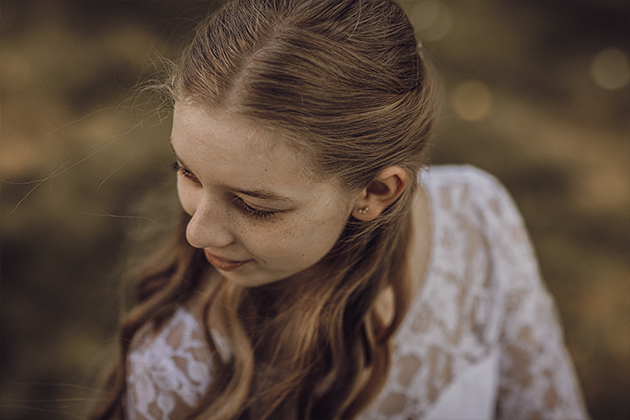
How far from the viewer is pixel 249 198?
2.64 ft

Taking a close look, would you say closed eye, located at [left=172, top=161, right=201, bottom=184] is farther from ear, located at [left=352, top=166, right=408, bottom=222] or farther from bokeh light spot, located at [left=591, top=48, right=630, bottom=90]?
bokeh light spot, located at [left=591, top=48, right=630, bottom=90]

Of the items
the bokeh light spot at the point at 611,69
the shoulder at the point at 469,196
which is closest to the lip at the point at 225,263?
the shoulder at the point at 469,196

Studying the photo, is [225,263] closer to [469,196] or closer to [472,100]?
[469,196]

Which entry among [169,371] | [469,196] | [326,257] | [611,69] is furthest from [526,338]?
[611,69]

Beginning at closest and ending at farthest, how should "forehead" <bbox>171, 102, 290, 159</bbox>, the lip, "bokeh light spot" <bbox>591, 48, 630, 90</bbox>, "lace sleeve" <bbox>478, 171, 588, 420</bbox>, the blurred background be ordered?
"forehead" <bbox>171, 102, 290, 159</bbox>
the lip
"lace sleeve" <bbox>478, 171, 588, 420</bbox>
the blurred background
"bokeh light spot" <bbox>591, 48, 630, 90</bbox>

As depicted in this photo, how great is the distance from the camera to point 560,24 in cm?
301

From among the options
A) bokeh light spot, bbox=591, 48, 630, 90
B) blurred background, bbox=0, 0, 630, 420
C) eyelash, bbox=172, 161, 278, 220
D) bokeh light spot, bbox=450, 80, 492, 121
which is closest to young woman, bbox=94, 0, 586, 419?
eyelash, bbox=172, 161, 278, 220

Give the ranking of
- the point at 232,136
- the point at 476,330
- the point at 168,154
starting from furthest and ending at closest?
the point at 168,154 → the point at 476,330 → the point at 232,136

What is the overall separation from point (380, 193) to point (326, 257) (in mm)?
217

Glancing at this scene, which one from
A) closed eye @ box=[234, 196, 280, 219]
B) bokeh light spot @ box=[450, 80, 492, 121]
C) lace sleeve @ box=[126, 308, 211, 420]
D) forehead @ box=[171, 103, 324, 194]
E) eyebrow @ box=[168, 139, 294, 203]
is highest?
bokeh light spot @ box=[450, 80, 492, 121]

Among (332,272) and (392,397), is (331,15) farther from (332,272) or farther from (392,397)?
(392,397)

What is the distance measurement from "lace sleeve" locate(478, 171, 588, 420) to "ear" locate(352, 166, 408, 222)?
733mm

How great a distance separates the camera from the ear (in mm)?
889

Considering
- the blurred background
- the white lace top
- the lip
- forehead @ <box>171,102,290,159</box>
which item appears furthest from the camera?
the blurred background
